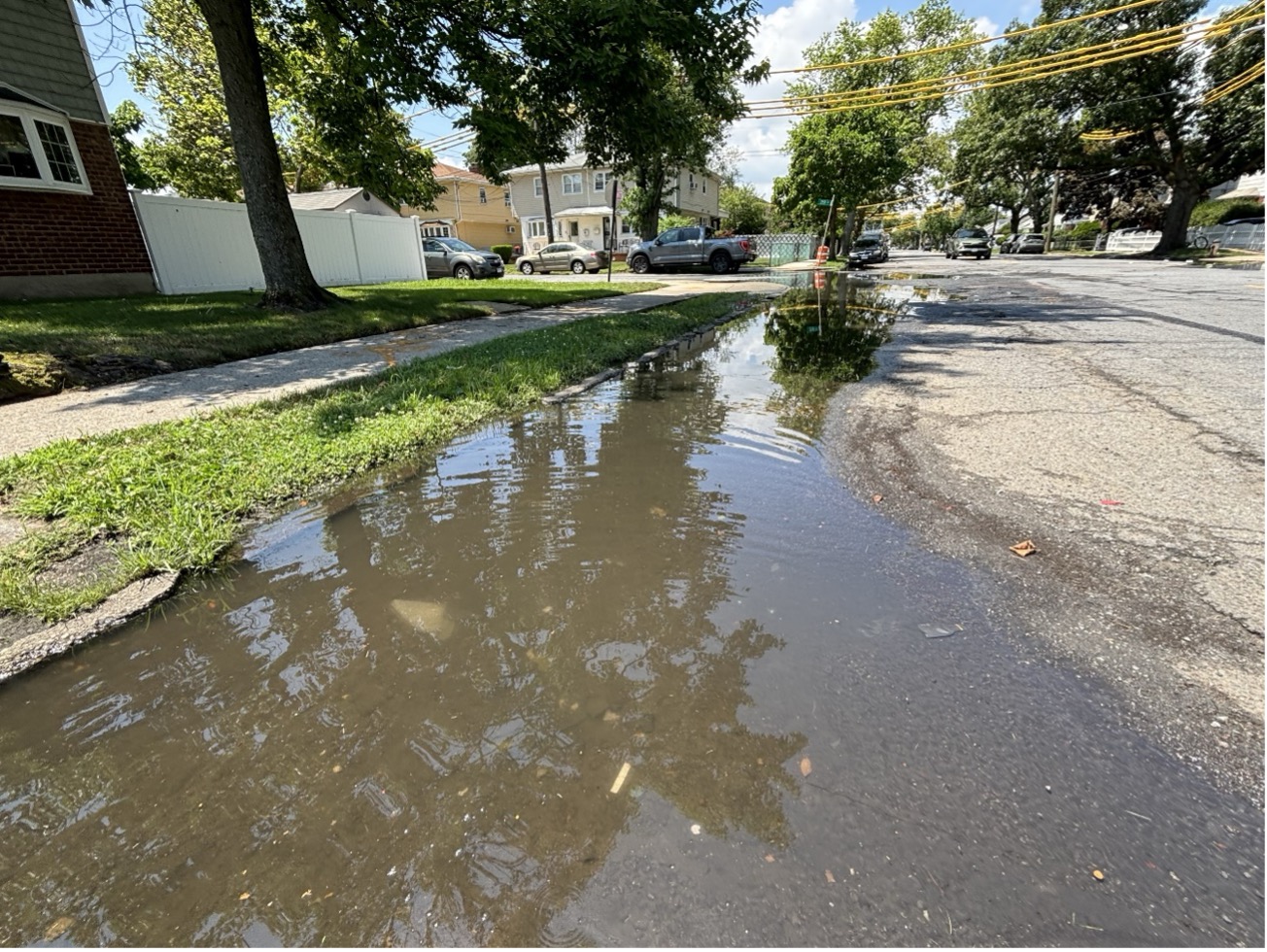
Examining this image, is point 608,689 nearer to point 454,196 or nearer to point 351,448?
point 351,448

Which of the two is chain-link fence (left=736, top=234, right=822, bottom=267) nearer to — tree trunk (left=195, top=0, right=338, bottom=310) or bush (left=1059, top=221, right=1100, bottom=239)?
bush (left=1059, top=221, right=1100, bottom=239)

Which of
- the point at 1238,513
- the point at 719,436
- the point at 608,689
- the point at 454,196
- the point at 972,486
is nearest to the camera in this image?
the point at 608,689

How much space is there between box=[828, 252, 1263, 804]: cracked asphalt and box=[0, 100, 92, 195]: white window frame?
15.2 m

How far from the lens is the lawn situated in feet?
19.7

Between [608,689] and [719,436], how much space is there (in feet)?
9.82

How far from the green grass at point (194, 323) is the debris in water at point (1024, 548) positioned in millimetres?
8208

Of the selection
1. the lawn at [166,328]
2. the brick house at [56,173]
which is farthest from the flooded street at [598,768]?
the brick house at [56,173]

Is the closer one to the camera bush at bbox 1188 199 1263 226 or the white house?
bush at bbox 1188 199 1263 226

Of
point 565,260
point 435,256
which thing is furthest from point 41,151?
point 565,260

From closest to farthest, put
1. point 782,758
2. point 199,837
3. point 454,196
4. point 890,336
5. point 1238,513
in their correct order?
point 199,837 → point 782,758 → point 1238,513 → point 890,336 → point 454,196

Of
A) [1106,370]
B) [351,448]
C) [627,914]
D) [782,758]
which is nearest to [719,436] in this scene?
[351,448]

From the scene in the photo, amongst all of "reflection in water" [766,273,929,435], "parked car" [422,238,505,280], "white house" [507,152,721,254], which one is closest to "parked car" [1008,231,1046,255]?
"white house" [507,152,721,254]

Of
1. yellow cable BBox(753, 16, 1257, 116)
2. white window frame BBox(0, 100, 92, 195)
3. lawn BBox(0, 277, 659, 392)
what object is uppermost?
yellow cable BBox(753, 16, 1257, 116)

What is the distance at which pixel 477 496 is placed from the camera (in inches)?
144
